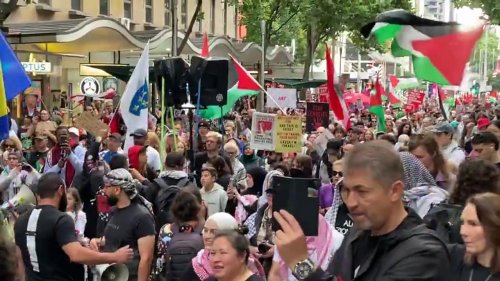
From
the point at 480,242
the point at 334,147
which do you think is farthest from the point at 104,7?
the point at 480,242

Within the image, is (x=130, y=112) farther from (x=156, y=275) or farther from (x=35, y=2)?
(x=35, y=2)

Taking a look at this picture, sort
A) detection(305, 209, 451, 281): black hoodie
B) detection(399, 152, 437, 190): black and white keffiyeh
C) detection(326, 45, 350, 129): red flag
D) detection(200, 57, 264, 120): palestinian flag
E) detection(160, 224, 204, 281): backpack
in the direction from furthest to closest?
detection(200, 57, 264, 120): palestinian flag < detection(326, 45, 350, 129): red flag < detection(399, 152, 437, 190): black and white keffiyeh < detection(160, 224, 204, 281): backpack < detection(305, 209, 451, 281): black hoodie

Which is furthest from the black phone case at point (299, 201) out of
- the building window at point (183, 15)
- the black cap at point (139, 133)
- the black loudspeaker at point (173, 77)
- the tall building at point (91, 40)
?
the building window at point (183, 15)

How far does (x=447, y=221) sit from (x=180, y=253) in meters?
2.01

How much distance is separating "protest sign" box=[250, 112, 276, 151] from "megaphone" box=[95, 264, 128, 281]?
5.51 metres

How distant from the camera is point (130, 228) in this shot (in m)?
6.30

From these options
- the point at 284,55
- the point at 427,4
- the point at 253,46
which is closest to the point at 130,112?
the point at 253,46

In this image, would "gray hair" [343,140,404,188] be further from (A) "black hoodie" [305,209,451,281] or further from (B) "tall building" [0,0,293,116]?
(B) "tall building" [0,0,293,116]

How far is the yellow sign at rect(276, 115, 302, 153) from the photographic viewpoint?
447 inches

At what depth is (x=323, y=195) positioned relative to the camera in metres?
8.01

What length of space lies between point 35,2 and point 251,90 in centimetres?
1474

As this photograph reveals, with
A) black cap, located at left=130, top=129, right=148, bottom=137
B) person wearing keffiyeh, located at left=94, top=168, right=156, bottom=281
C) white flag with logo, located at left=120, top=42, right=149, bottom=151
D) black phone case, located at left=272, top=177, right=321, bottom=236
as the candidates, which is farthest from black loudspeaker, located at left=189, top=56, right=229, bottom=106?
black phone case, located at left=272, top=177, right=321, bottom=236

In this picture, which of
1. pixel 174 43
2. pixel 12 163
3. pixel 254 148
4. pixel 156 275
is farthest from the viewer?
pixel 174 43

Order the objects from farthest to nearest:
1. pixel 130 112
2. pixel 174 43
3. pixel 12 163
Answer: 1. pixel 174 43
2. pixel 130 112
3. pixel 12 163
